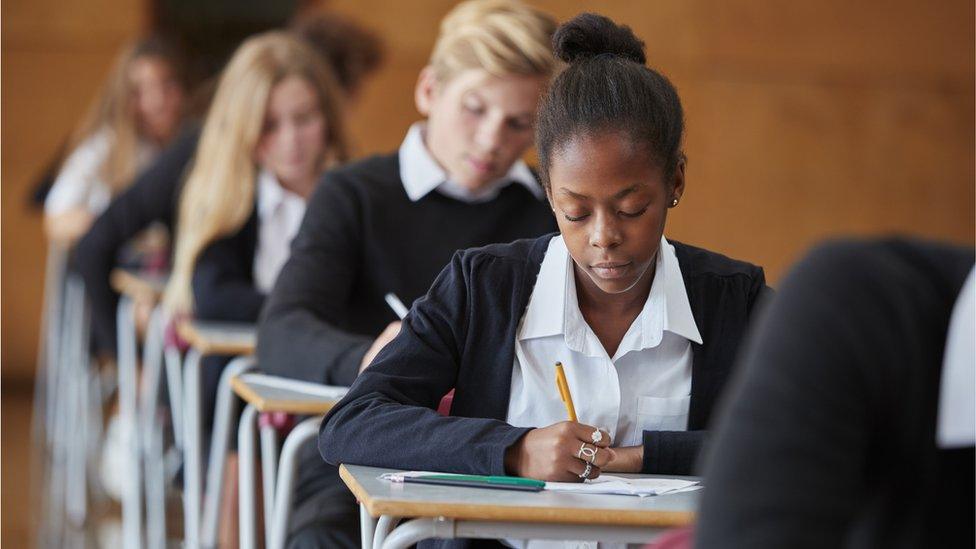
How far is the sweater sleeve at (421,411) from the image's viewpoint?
148cm

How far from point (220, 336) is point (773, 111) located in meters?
5.75

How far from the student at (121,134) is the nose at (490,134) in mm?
3229

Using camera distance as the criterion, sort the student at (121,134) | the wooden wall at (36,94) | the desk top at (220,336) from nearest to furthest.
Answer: the desk top at (220,336) < the student at (121,134) < the wooden wall at (36,94)

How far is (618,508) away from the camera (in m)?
1.30

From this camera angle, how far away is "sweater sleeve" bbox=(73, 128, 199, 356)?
3.96 meters

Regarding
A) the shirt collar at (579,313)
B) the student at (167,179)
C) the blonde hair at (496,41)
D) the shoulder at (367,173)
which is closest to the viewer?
the shirt collar at (579,313)

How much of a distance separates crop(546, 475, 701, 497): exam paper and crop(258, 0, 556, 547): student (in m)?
0.77

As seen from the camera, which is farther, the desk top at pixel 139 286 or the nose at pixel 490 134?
the desk top at pixel 139 286

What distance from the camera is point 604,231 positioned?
155 centimetres

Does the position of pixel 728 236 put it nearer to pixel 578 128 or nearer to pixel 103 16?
pixel 103 16

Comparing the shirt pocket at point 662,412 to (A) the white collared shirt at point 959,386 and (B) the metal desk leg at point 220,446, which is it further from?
(B) the metal desk leg at point 220,446

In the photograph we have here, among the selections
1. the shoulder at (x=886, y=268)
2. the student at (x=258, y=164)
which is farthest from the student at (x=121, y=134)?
the shoulder at (x=886, y=268)

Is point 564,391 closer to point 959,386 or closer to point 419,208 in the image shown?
point 959,386

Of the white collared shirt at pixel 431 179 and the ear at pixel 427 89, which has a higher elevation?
the ear at pixel 427 89
